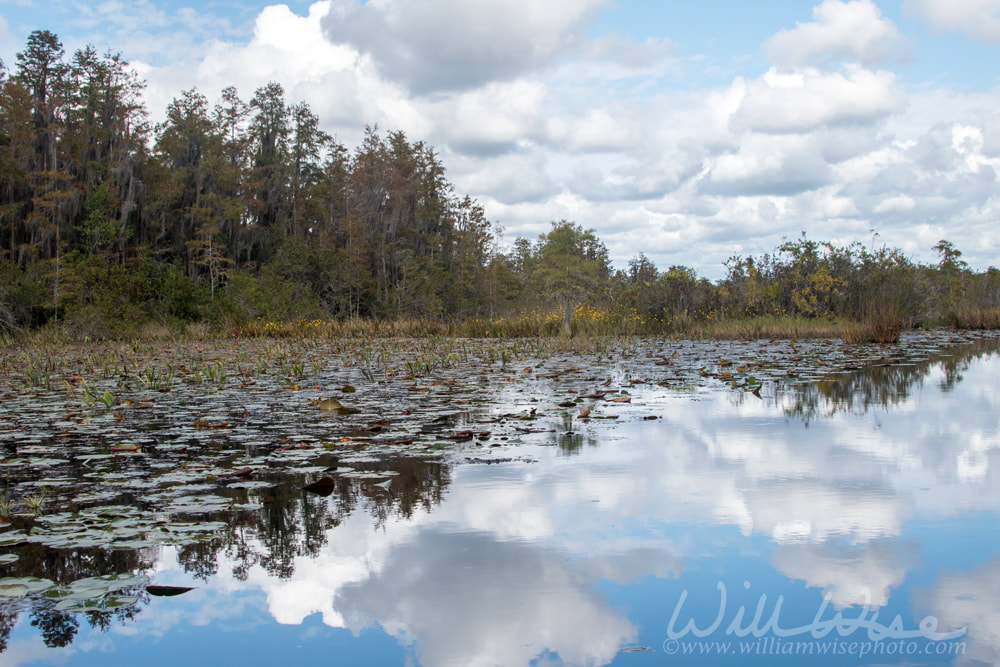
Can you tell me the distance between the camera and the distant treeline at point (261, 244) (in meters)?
21.6

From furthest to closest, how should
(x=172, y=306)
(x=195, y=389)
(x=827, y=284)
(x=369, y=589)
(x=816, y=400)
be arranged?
1. (x=172, y=306)
2. (x=827, y=284)
3. (x=195, y=389)
4. (x=816, y=400)
5. (x=369, y=589)

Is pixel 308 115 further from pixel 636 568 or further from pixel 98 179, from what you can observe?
pixel 636 568

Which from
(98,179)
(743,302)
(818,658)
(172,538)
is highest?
(98,179)

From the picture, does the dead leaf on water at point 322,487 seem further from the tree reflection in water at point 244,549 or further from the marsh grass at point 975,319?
the marsh grass at point 975,319

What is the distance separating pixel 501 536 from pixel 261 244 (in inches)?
1520

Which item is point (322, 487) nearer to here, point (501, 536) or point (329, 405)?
point (501, 536)

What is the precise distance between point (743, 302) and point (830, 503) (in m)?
19.5

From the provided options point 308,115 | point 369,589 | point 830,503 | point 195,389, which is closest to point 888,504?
point 830,503

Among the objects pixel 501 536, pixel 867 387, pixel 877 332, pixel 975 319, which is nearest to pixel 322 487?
pixel 501 536

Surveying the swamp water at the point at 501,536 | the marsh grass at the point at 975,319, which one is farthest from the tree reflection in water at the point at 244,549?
the marsh grass at the point at 975,319

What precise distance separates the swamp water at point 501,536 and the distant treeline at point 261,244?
12410mm

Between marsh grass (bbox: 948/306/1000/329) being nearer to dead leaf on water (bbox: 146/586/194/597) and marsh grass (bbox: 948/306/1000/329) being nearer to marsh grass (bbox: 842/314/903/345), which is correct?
Result: marsh grass (bbox: 842/314/903/345)

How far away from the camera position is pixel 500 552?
8.62 feet

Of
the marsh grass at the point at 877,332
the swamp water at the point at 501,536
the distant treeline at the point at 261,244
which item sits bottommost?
the swamp water at the point at 501,536
